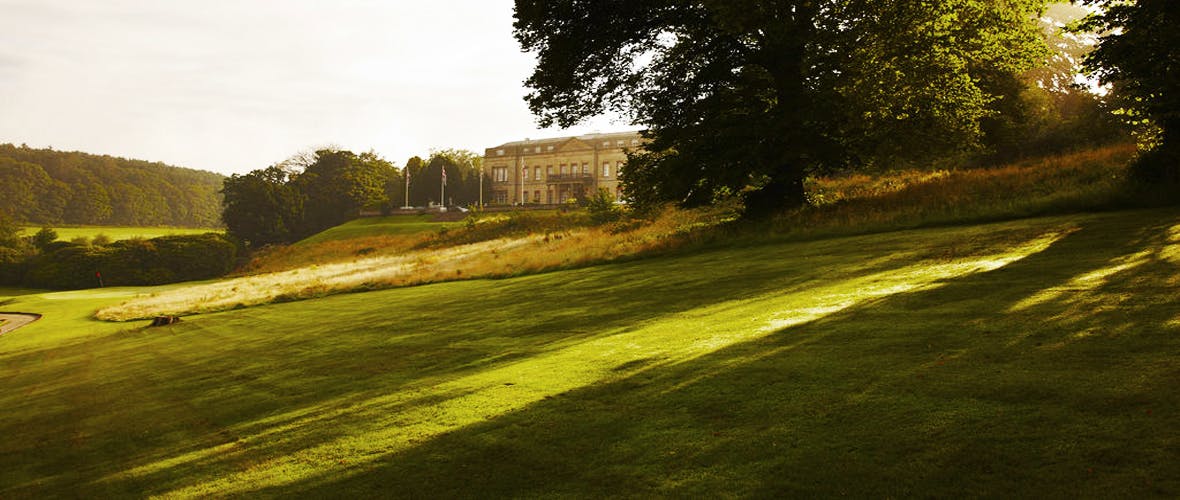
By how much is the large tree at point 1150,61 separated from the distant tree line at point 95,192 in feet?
503

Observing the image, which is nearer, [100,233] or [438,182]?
[100,233]

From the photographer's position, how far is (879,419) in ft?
16.3

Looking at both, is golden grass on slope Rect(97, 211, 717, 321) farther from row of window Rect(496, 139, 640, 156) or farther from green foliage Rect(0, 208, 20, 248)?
row of window Rect(496, 139, 640, 156)

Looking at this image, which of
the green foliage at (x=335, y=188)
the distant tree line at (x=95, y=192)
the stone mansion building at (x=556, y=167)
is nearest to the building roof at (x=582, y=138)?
the stone mansion building at (x=556, y=167)

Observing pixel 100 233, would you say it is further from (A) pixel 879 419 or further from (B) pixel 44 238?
(A) pixel 879 419

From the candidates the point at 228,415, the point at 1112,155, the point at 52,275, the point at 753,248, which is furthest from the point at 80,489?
the point at 52,275

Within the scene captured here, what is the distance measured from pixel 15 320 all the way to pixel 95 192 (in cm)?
12677

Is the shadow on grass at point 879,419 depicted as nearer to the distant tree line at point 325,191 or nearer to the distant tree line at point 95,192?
the distant tree line at point 325,191

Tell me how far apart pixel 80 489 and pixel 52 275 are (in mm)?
86126

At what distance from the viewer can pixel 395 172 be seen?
366 feet

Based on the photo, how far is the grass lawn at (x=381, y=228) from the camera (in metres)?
75.6

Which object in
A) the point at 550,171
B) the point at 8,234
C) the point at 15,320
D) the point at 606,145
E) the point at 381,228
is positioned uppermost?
the point at 606,145

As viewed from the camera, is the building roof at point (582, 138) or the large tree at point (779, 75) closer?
the large tree at point (779, 75)

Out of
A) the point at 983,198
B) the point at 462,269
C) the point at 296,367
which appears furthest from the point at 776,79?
the point at 296,367
